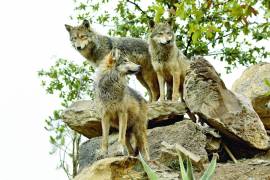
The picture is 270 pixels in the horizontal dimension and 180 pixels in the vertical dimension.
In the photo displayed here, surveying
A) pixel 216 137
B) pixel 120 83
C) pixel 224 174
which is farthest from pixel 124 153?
pixel 216 137

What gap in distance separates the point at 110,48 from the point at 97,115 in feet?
6.23

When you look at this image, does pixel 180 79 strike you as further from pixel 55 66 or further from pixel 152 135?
pixel 55 66

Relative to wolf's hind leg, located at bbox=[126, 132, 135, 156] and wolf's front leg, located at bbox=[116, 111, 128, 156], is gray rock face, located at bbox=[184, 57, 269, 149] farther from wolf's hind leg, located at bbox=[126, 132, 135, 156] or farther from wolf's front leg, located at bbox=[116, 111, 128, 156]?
wolf's front leg, located at bbox=[116, 111, 128, 156]

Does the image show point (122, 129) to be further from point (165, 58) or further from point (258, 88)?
point (258, 88)

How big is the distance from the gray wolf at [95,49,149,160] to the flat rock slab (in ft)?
6.18

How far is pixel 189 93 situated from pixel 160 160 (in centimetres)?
232

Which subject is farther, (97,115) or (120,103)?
(97,115)

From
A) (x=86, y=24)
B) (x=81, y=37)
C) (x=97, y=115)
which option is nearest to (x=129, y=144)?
(x=97, y=115)

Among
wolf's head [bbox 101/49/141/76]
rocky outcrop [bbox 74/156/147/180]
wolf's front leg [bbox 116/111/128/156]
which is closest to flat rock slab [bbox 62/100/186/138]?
wolf's head [bbox 101/49/141/76]

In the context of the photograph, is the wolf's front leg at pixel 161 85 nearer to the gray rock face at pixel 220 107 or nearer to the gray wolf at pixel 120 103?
the gray rock face at pixel 220 107

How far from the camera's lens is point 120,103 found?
28.1ft

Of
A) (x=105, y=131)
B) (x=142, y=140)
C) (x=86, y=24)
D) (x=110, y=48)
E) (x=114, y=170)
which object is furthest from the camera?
(x=110, y=48)

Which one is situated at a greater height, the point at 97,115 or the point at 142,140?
the point at 97,115

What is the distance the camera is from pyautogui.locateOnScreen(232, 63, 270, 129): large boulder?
11.6m
